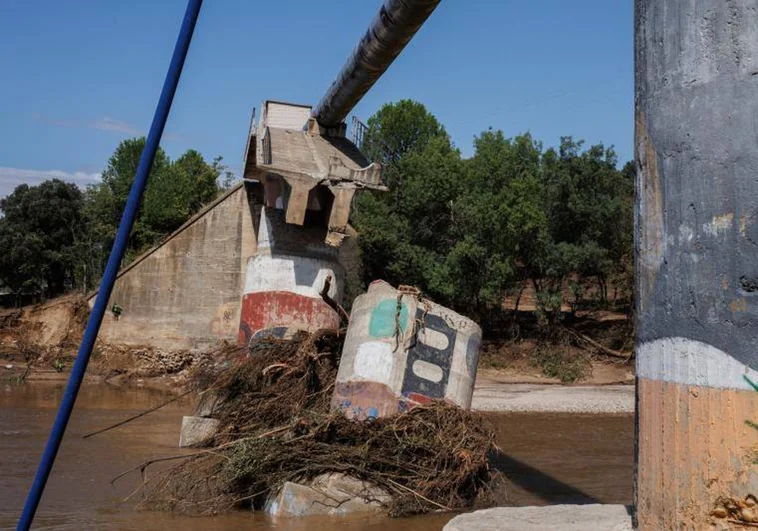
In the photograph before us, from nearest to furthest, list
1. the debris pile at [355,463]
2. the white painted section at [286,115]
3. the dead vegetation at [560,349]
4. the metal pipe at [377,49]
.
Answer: the debris pile at [355,463] → the metal pipe at [377,49] → the white painted section at [286,115] → the dead vegetation at [560,349]

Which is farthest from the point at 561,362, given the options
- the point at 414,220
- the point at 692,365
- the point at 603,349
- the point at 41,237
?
the point at 692,365

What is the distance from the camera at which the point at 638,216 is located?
3.85 meters

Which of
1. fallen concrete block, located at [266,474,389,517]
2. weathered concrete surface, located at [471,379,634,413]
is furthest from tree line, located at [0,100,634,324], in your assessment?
fallen concrete block, located at [266,474,389,517]

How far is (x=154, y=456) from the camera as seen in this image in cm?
1140

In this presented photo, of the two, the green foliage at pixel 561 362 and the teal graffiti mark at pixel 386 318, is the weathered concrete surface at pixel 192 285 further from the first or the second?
the teal graffiti mark at pixel 386 318

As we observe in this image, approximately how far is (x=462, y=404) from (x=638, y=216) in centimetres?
577

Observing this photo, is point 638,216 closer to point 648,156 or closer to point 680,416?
point 648,156

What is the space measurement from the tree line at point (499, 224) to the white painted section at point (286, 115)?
27.1 feet

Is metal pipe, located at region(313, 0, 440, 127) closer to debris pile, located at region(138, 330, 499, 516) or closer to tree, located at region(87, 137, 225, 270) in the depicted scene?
debris pile, located at region(138, 330, 499, 516)

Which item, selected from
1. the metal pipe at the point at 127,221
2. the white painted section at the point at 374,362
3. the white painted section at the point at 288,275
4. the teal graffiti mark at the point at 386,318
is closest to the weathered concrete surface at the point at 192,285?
the white painted section at the point at 288,275

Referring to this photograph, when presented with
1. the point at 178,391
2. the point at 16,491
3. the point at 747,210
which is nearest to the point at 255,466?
the point at 16,491

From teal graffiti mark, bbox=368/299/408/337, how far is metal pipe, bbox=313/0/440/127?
10.5 ft

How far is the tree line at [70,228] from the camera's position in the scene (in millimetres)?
29047

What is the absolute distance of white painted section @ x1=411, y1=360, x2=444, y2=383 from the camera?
913cm
